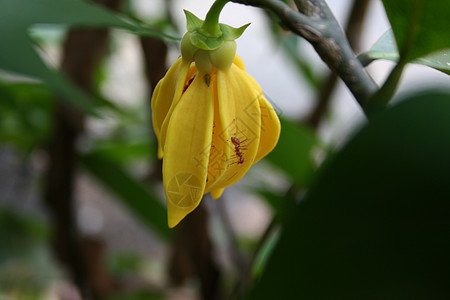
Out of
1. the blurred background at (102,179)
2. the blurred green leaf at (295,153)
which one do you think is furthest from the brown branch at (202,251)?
the blurred green leaf at (295,153)

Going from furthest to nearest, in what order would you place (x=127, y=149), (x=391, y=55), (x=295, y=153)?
1. (x=127, y=149)
2. (x=295, y=153)
3. (x=391, y=55)

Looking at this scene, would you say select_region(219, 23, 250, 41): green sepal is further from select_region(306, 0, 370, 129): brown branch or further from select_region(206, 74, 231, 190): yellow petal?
select_region(306, 0, 370, 129): brown branch

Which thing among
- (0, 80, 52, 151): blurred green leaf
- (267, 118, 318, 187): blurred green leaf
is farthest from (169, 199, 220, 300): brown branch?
(0, 80, 52, 151): blurred green leaf

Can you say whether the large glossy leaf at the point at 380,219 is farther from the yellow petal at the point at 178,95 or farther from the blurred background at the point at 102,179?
the blurred background at the point at 102,179

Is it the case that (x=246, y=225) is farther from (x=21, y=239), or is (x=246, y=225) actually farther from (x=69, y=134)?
(x=69, y=134)

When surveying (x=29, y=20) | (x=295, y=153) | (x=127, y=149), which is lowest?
(x=127, y=149)

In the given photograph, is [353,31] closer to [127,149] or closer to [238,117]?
[127,149]

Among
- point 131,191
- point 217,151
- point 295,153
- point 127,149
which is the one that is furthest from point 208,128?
point 127,149

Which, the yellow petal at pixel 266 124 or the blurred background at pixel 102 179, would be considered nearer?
the yellow petal at pixel 266 124
